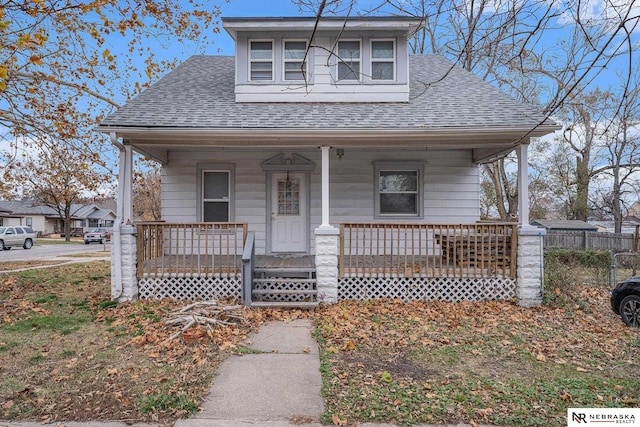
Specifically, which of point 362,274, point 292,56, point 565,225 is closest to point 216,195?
point 292,56

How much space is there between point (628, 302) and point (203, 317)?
6.95 m

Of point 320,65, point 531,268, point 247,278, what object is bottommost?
point 247,278

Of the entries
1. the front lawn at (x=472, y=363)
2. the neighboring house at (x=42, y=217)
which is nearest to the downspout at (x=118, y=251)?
the front lawn at (x=472, y=363)

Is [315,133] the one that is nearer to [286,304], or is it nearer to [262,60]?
[262,60]

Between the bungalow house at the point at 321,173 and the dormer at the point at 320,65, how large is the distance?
0.11ft

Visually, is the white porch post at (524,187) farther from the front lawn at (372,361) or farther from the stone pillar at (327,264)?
the stone pillar at (327,264)

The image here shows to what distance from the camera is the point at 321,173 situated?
8719mm

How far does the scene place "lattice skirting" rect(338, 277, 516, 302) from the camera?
7469 millimetres

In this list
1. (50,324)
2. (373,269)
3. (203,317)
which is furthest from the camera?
(373,269)

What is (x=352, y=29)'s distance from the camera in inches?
348

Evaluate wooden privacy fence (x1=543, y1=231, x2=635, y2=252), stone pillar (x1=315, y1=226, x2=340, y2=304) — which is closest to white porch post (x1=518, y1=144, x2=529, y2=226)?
stone pillar (x1=315, y1=226, x2=340, y2=304)

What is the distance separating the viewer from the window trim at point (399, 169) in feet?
30.0

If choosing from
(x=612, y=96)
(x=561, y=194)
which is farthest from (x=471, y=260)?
(x=561, y=194)

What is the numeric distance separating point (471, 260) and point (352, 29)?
19.3ft
